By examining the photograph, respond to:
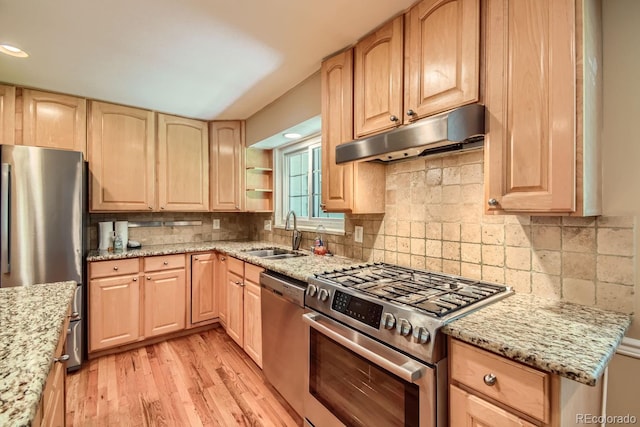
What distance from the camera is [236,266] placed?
261cm

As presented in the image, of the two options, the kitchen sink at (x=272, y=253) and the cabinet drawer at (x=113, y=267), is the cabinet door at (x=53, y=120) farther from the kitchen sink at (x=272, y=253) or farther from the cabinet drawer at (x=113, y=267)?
the kitchen sink at (x=272, y=253)

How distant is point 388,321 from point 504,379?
1.31 feet

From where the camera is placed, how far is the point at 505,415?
0.90 m

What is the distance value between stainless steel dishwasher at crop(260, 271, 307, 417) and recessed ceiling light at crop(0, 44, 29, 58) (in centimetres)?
212

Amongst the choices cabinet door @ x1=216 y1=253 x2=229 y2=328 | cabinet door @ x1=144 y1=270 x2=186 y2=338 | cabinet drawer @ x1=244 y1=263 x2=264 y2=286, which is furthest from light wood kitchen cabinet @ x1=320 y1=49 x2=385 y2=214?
cabinet door @ x1=144 y1=270 x2=186 y2=338

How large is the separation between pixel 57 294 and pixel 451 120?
6.05 ft

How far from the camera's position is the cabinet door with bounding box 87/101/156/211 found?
8.91ft

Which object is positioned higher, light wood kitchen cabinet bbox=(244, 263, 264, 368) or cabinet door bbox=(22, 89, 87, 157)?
cabinet door bbox=(22, 89, 87, 157)

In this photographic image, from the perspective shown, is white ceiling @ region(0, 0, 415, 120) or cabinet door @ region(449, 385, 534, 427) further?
white ceiling @ region(0, 0, 415, 120)

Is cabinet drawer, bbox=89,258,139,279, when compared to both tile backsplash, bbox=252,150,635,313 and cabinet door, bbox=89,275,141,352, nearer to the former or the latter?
cabinet door, bbox=89,275,141,352

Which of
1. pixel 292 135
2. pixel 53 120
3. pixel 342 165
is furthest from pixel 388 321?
Answer: pixel 53 120

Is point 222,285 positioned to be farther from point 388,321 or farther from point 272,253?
point 388,321

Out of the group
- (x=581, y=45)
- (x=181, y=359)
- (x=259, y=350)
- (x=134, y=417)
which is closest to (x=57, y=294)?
(x=134, y=417)

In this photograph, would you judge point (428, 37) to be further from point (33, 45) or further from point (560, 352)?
point (33, 45)
